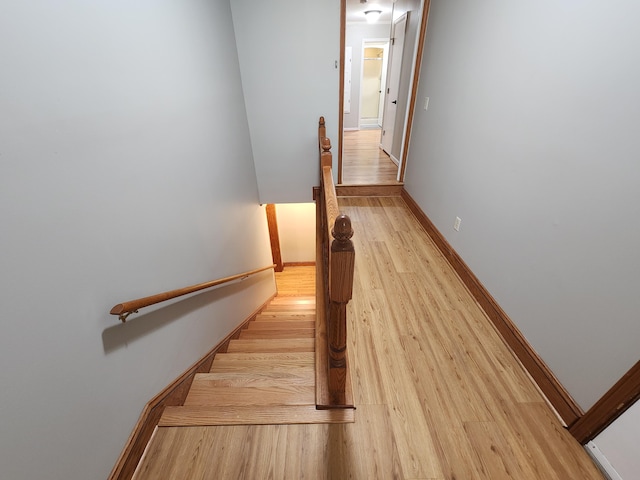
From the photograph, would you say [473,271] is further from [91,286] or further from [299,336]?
[91,286]

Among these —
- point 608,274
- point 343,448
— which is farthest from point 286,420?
point 608,274

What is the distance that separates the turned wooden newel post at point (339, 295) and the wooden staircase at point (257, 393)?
16cm

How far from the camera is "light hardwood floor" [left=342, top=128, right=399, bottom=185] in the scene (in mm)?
3763

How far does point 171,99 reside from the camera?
162 centimetres

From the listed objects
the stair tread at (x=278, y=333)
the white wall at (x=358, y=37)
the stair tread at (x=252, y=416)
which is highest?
the white wall at (x=358, y=37)

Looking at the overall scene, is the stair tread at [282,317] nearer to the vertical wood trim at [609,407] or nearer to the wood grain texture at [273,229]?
the wood grain texture at [273,229]

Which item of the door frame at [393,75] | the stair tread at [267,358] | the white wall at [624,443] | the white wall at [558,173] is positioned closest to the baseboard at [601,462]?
the white wall at [624,443]

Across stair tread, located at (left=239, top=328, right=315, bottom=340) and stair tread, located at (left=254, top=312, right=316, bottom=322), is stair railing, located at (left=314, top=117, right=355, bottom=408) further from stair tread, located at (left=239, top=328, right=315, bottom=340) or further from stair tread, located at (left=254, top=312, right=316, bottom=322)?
stair tread, located at (left=254, top=312, right=316, bottom=322)

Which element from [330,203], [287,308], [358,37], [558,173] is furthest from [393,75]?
[330,203]

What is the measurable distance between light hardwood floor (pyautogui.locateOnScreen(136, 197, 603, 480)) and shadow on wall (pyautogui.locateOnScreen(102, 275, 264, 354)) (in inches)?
18.0

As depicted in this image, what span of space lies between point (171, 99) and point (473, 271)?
2279 millimetres

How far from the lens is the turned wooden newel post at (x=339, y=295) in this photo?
912mm

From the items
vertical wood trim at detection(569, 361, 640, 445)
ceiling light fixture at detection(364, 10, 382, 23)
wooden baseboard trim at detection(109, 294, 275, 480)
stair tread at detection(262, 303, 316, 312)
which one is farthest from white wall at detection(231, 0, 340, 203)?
vertical wood trim at detection(569, 361, 640, 445)

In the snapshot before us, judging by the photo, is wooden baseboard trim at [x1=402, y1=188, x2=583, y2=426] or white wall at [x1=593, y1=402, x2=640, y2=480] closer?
white wall at [x1=593, y1=402, x2=640, y2=480]
